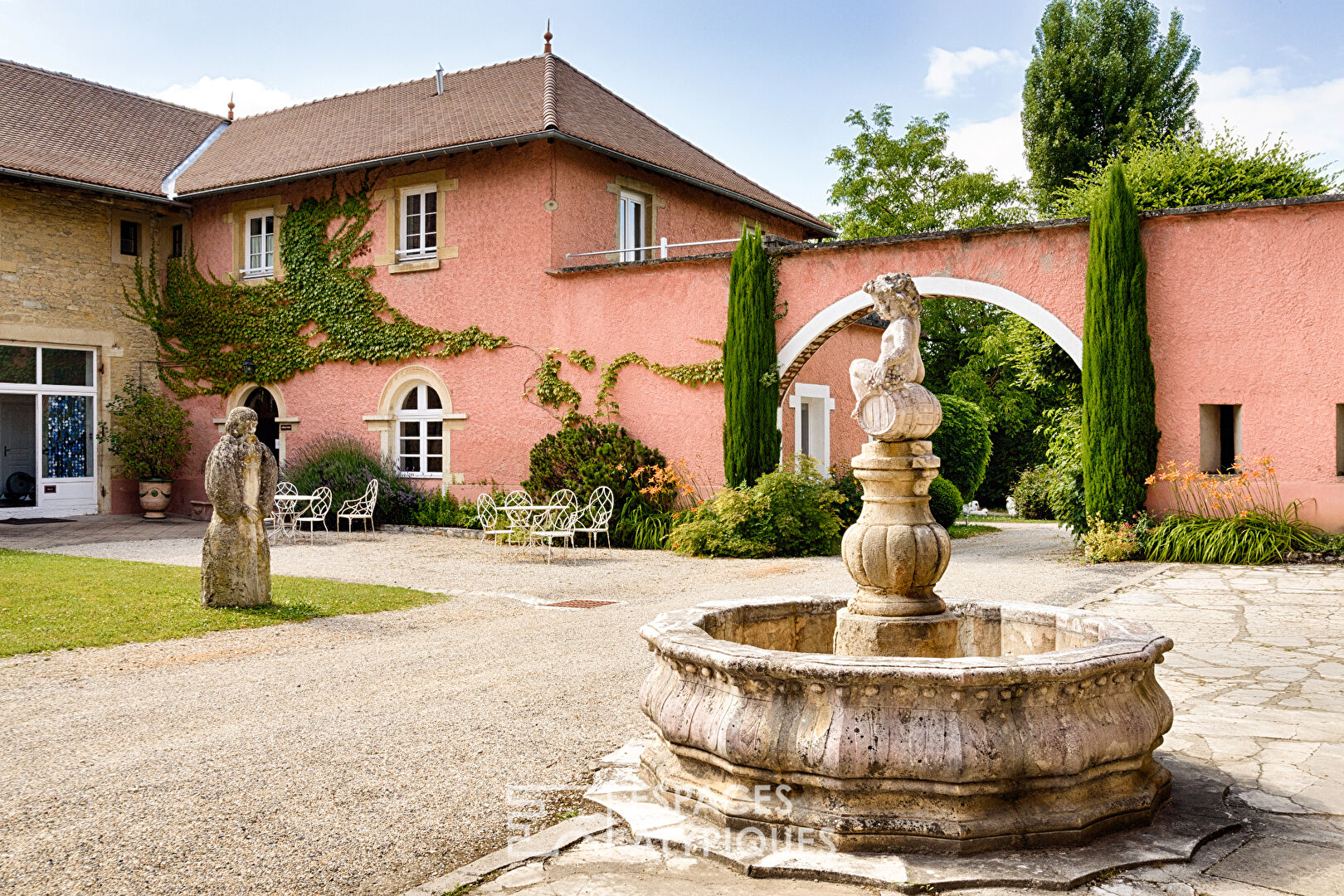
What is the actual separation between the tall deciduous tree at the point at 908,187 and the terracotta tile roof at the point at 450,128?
33.7ft

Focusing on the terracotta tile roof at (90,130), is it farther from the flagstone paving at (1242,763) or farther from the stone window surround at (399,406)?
the flagstone paving at (1242,763)

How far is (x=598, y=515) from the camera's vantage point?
1396 cm

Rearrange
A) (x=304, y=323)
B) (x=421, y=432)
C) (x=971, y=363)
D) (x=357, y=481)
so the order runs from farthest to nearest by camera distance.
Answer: (x=971, y=363) → (x=304, y=323) → (x=421, y=432) → (x=357, y=481)

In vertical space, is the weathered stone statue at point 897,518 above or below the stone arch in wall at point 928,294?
below

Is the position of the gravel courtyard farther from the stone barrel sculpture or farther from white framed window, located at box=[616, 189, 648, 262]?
white framed window, located at box=[616, 189, 648, 262]

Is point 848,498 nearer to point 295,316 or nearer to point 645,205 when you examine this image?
point 645,205

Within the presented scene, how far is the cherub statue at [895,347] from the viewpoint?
4473 mm

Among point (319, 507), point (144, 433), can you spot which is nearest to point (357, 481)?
point (319, 507)

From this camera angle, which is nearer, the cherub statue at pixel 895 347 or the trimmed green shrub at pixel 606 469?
the cherub statue at pixel 895 347

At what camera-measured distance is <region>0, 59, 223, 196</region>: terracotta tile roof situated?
57.3ft

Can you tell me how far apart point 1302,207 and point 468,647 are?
1000cm

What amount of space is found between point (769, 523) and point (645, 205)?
7360mm

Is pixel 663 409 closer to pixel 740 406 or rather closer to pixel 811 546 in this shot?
pixel 740 406

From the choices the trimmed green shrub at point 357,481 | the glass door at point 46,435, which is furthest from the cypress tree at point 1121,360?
the glass door at point 46,435
